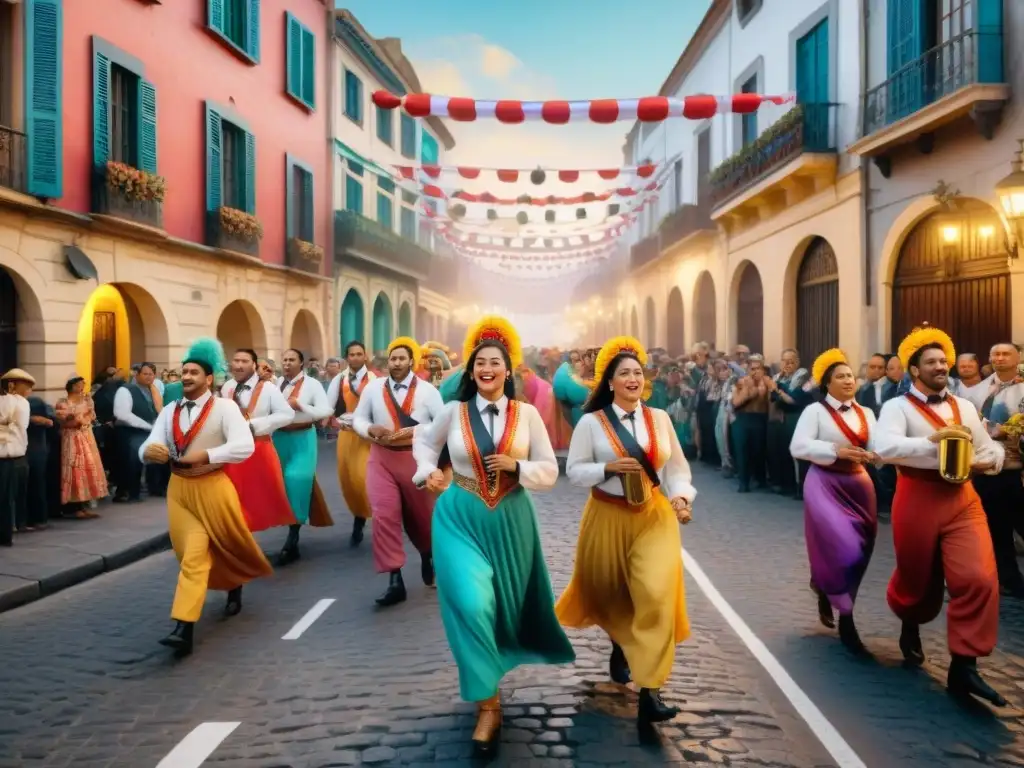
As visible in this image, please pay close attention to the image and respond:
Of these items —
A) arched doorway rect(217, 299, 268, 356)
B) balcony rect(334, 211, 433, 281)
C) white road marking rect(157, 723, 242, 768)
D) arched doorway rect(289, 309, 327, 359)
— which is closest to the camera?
white road marking rect(157, 723, 242, 768)

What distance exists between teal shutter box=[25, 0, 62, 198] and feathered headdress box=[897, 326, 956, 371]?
11.1 metres

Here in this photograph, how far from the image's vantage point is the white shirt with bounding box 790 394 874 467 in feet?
19.7

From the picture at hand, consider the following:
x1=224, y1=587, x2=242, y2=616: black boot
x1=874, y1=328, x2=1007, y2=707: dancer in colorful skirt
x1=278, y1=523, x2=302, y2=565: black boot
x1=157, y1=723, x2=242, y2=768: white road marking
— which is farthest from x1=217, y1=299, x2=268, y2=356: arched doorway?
x1=874, y1=328, x2=1007, y2=707: dancer in colorful skirt

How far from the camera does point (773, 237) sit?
65.5 ft

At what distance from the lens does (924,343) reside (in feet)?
17.9

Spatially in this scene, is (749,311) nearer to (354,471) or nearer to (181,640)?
(354,471)

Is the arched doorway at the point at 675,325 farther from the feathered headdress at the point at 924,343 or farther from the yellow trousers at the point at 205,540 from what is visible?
the yellow trousers at the point at 205,540

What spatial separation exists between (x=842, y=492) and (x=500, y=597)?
256 centimetres

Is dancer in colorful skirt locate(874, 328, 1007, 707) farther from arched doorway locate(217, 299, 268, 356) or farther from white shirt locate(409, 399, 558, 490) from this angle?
arched doorway locate(217, 299, 268, 356)

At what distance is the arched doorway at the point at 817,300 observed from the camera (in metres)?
17.5

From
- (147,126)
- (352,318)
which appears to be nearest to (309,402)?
(147,126)

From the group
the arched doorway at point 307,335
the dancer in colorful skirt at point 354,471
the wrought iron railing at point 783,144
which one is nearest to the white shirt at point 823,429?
the dancer in colorful skirt at point 354,471

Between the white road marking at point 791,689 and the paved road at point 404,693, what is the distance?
0.16ft

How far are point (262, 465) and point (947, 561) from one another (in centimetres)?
535
